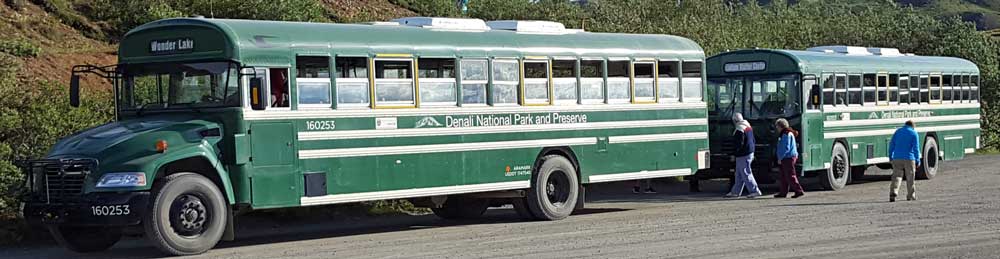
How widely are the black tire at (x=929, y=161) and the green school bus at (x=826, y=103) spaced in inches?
0.8

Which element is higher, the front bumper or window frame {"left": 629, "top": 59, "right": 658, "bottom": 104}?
window frame {"left": 629, "top": 59, "right": 658, "bottom": 104}

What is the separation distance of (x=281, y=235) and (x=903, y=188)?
42.0 feet

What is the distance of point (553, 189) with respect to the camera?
19922 mm

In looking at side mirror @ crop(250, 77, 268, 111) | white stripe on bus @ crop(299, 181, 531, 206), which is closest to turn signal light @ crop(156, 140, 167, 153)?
side mirror @ crop(250, 77, 268, 111)

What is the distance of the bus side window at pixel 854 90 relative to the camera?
89.1 ft

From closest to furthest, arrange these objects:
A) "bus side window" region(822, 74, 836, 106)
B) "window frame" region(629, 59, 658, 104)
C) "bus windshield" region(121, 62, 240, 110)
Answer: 1. "bus windshield" region(121, 62, 240, 110)
2. "window frame" region(629, 59, 658, 104)
3. "bus side window" region(822, 74, 836, 106)

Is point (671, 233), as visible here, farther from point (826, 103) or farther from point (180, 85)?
point (826, 103)

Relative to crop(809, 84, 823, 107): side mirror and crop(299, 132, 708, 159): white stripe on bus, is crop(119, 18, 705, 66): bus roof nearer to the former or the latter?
crop(299, 132, 708, 159): white stripe on bus

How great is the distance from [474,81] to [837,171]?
34.9 ft

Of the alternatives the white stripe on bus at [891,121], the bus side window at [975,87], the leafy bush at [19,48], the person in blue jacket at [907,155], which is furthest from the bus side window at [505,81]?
the bus side window at [975,87]

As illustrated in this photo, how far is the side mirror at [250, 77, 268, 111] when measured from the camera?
1541 centimetres

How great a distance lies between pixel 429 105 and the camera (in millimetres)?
17766

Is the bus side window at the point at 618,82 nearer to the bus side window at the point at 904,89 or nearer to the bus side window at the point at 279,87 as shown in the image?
the bus side window at the point at 279,87

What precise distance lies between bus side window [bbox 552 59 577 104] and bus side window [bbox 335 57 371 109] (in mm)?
3545
